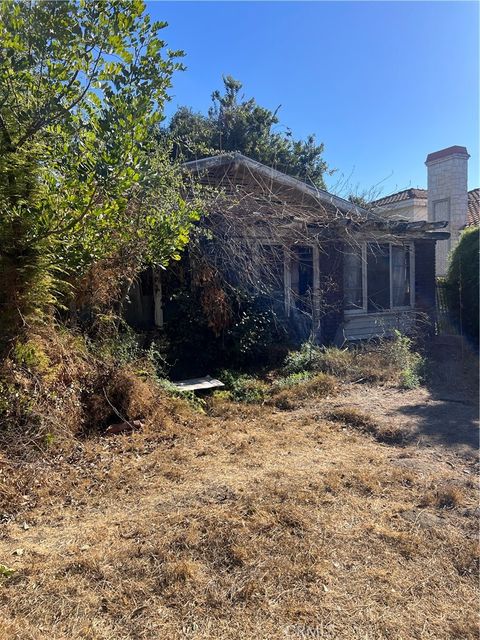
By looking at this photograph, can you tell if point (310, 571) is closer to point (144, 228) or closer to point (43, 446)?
point (43, 446)

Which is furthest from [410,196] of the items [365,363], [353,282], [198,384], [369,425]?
[369,425]

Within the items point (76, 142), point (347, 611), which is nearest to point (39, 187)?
point (76, 142)

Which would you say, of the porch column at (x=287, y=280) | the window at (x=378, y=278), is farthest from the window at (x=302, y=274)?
the window at (x=378, y=278)

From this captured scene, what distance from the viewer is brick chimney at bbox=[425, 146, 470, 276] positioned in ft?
59.6

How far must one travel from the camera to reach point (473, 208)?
19.4m

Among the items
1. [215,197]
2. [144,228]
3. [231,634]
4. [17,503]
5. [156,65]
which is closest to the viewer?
[231,634]

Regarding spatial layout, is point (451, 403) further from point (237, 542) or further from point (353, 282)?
point (353, 282)

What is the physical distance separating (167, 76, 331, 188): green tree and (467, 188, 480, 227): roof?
20.0 ft

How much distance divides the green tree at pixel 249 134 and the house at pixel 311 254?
779 centimetres

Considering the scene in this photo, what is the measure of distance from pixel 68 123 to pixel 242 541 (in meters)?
3.58

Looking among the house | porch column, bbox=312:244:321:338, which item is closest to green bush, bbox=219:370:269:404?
the house

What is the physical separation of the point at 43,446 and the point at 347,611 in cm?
324

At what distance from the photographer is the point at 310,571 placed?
2768 millimetres

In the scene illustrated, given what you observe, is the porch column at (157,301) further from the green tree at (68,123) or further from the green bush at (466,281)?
the green bush at (466,281)
